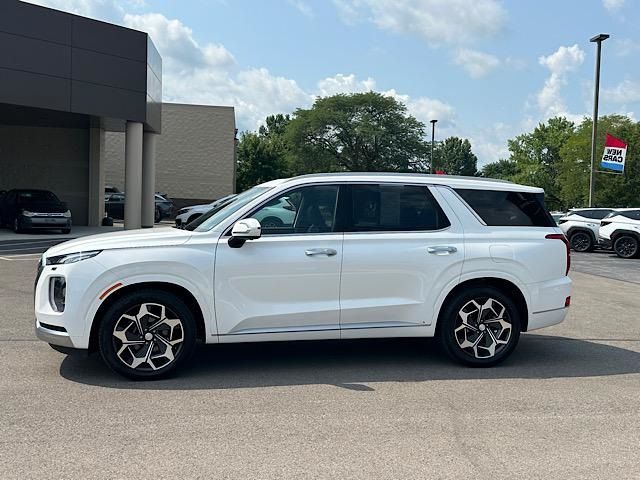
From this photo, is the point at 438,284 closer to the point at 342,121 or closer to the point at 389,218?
the point at 389,218

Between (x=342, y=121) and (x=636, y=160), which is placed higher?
(x=342, y=121)

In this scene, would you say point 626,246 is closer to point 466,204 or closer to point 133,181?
point 466,204

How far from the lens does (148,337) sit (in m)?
5.65

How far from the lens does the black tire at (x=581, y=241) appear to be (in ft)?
75.8

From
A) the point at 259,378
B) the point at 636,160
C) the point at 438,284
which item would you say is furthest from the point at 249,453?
the point at 636,160

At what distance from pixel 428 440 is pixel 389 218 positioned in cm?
237

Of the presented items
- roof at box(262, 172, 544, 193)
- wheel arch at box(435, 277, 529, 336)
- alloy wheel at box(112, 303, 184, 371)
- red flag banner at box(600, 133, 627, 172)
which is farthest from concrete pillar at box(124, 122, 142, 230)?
wheel arch at box(435, 277, 529, 336)

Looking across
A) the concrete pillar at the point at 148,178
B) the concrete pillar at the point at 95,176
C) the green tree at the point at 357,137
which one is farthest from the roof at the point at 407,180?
the green tree at the point at 357,137

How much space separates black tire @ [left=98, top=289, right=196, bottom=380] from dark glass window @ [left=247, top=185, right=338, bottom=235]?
3.42 ft

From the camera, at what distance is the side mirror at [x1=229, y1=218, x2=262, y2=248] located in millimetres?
5629

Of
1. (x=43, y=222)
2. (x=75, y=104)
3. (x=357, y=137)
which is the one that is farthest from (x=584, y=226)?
(x=357, y=137)

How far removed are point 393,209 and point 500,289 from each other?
1.30 metres

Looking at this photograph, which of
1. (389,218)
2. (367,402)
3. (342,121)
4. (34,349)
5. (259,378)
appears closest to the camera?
(367,402)

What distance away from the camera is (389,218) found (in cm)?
625
